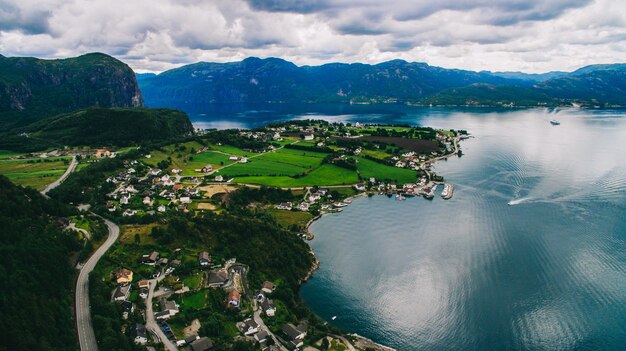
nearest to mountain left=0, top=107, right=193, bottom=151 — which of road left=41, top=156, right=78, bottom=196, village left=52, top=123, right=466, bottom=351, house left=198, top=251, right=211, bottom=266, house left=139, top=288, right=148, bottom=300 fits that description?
village left=52, top=123, right=466, bottom=351

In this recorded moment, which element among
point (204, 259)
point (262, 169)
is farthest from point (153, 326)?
point (262, 169)

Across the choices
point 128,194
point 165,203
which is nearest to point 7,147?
point 128,194

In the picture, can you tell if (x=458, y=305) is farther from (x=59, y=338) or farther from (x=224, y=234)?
(x=59, y=338)

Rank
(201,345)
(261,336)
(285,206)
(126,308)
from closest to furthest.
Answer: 1. (201,345)
2. (261,336)
3. (126,308)
4. (285,206)

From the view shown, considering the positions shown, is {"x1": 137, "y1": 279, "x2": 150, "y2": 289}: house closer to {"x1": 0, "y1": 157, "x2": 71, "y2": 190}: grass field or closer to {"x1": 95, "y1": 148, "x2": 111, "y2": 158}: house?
{"x1": 0, "y1": 157, "x2": 71, "y2": 190}: grass field

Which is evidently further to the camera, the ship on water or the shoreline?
the ship on water

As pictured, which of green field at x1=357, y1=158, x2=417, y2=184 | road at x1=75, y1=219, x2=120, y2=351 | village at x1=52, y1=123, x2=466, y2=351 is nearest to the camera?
road at x1=75, y1=219, x2=120, y2=351

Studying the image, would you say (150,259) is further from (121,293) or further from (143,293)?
(121,293)
